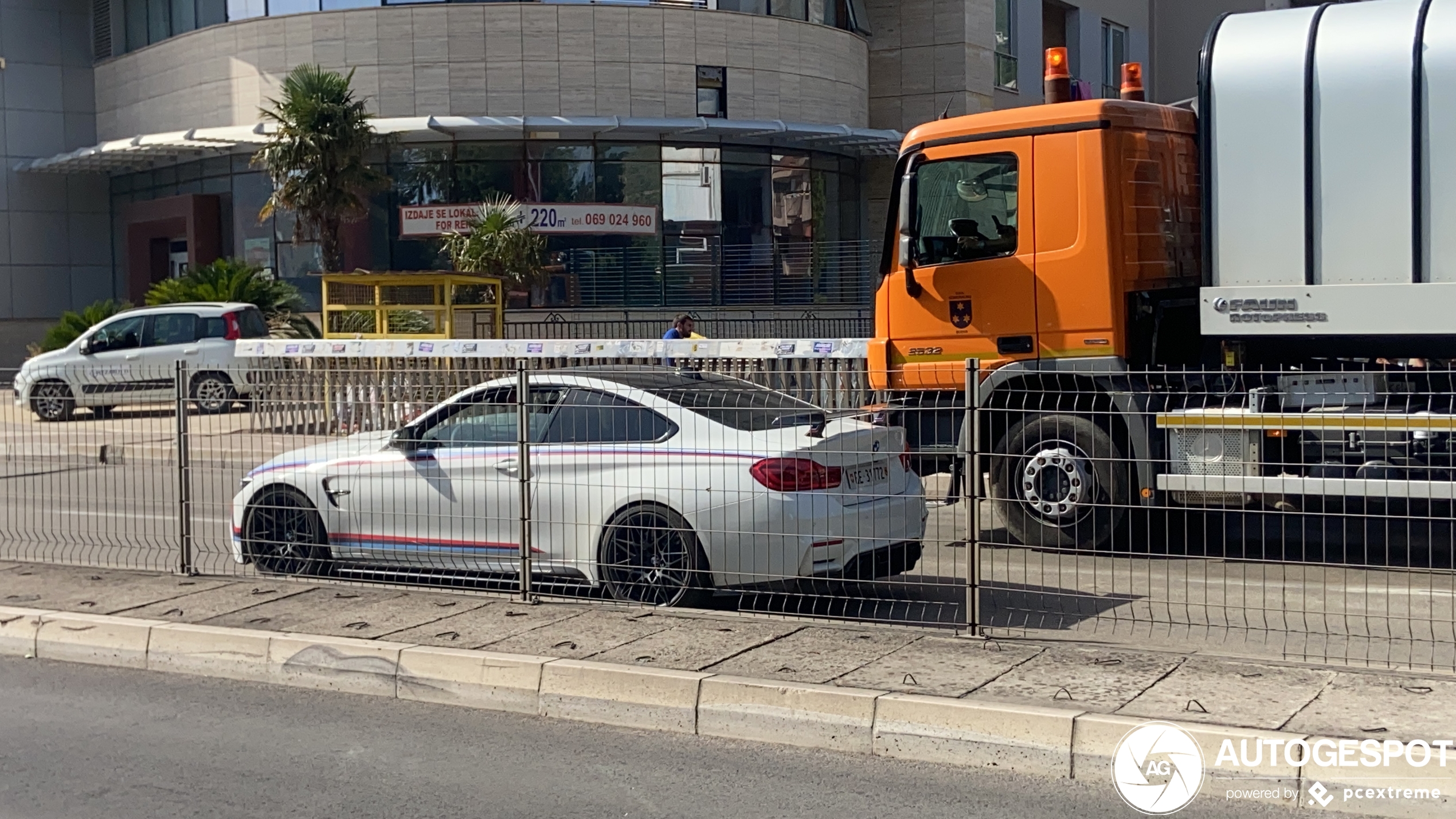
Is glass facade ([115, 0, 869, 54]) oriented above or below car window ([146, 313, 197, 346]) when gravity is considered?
above

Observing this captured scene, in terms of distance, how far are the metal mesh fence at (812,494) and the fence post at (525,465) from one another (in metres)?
0.02

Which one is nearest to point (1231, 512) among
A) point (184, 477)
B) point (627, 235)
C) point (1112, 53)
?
point (184, 477)

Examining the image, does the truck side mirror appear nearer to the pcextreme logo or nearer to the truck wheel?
the truck wheel

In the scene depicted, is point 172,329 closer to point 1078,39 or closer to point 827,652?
point 827,652

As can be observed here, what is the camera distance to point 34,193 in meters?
34.4

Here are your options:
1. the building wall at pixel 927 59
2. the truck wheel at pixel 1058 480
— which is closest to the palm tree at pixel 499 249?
the building wall at pixel 927 59

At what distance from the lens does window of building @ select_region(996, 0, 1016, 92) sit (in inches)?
1393

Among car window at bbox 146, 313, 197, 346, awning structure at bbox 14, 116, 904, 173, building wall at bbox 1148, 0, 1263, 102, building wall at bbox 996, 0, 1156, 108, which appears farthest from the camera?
building wall at bbox 1148, 0, 1263, 102

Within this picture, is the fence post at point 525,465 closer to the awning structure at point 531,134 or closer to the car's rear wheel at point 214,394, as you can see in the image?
the car's rear wheel at point 214,394

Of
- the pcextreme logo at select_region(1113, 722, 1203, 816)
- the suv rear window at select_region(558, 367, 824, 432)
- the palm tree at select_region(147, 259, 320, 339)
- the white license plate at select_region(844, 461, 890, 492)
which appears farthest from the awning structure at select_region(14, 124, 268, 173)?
the pcextreme logo at select_region(1113, 722, 1203, 816)

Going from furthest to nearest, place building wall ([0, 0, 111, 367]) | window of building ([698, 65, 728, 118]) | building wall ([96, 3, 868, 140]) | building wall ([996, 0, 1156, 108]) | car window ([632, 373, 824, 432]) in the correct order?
building wall ([996, 0, 1156, 108]) → building wall ([0, 0, 111, 367]) → window of building ([698, 65, 728, 118]) → building wall ([96, 3, 868, 140]) → car window ([632, 373, 824, 432])

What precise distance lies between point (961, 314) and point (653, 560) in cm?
398

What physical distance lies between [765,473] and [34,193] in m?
32.3

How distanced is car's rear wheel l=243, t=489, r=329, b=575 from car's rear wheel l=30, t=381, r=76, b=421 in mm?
1705
